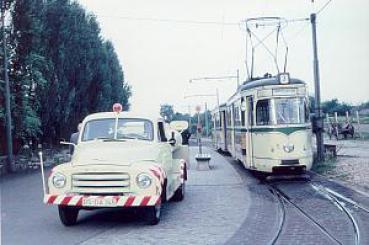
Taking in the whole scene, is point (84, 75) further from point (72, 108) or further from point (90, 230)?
point (90, 230)

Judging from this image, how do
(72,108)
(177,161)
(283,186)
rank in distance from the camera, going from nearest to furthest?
(177,161)
(283,186)
(72,108)

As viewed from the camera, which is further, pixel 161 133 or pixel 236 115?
pixel 236 115

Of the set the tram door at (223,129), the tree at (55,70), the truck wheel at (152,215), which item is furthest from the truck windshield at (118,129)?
the tram door at (223,129)

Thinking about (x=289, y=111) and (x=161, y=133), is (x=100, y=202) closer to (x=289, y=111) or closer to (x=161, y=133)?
(x=161, y=133)

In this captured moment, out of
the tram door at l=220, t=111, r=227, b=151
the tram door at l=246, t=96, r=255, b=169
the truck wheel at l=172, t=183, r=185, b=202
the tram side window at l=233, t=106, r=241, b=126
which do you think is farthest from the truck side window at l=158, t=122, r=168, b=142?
the tram door at l=220, t=111, r=227, b=151

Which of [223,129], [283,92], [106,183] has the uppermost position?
[283,92]

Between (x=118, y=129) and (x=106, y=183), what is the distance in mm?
2024

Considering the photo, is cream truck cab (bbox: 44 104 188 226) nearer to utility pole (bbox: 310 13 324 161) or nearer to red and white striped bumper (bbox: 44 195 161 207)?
red and white striped bumper (bbox: 44 195 161 207)

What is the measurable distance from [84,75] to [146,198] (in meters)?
32.3

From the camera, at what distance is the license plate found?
9633 mm

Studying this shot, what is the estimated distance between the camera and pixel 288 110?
55.4ft

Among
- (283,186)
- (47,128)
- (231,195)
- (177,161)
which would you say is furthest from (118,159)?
(47,128)

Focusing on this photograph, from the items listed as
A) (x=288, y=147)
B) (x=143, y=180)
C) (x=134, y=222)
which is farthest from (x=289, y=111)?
(x=143, y=180)

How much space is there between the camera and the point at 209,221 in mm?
10555
